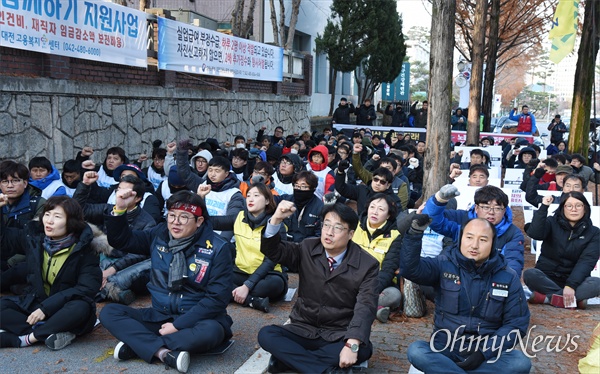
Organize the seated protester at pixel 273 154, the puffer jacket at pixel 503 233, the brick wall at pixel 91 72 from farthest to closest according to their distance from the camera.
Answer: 1. the seated protester at pixel 273 154
2. the brick wall at pixel 91 72
3. the puffer jacket at pixel 503 233

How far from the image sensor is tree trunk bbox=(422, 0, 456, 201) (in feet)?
30.7

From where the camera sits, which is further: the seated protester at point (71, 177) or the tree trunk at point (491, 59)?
the tree trunk at point (491, 59)

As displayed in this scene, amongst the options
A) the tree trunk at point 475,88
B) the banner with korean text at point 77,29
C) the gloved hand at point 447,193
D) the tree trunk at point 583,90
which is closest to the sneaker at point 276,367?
the gloved hand at point 447,193

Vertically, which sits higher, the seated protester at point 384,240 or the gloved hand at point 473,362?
the seated protester at point 384,240

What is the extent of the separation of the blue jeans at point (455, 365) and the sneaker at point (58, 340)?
108 inches

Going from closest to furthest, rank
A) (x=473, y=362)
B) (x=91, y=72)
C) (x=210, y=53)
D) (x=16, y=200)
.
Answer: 1. (x=473, y=362)
2. (x=16, y=200)
3. (x=91, y=72)
4. (x=210, y=53)

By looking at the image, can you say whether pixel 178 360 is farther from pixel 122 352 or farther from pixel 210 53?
pixel 210 53

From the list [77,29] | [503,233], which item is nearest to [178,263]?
[503,233]

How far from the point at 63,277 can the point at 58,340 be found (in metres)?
0.50

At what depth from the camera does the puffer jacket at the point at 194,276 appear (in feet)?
16.8

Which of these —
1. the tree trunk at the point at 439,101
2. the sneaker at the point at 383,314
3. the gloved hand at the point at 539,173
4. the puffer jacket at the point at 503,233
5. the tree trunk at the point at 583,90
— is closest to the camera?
the puffer jacket at the point at 503,233

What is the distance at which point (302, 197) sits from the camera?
7.96 m

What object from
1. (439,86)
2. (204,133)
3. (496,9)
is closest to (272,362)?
(439,86)

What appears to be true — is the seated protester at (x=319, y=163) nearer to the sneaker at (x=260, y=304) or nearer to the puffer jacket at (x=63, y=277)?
the sneaker at (x=260, y=304)
